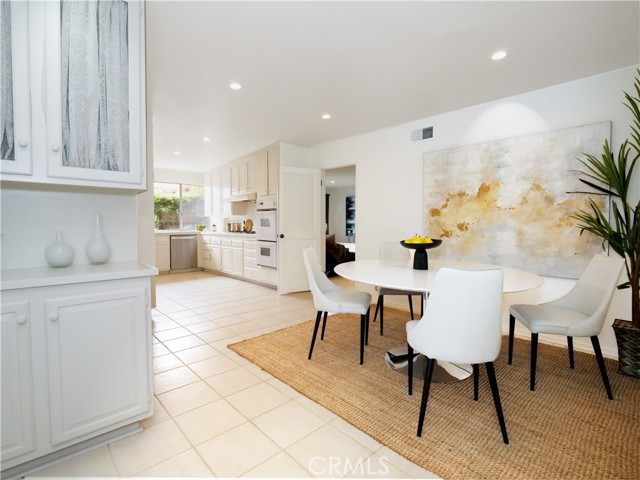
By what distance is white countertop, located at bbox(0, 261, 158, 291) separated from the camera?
4.22 ft

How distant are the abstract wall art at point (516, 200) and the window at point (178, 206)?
600cm

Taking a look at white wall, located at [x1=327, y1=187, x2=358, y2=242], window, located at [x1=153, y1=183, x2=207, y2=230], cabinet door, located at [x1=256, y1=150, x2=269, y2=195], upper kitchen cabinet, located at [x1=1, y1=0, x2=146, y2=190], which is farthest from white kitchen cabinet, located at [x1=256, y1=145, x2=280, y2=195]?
white wall, located at [x1=327, y1=187, x2=358, y2=242]

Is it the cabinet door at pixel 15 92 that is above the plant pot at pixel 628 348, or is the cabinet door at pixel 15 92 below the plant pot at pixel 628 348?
above

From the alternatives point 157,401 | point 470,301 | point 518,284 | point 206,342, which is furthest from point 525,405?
point 206,342

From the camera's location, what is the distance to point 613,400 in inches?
75.5

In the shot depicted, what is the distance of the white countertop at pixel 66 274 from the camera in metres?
1.29

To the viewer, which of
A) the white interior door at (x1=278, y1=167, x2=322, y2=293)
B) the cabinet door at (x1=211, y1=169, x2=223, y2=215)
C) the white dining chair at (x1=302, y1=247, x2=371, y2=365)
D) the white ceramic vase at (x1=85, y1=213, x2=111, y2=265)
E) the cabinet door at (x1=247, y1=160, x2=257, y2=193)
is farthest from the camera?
the cabinet door at (x1=211, y1=169, x2=223, y2=215)

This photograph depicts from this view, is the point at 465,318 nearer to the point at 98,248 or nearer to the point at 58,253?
the point at 98,248

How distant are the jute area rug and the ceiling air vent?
2485 mm

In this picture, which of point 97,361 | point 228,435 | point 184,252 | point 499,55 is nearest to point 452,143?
point 499,55

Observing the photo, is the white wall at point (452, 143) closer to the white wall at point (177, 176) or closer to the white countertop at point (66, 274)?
the white countertop at point (66, 274)

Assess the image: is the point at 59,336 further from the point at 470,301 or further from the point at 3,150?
the point at 470,301
